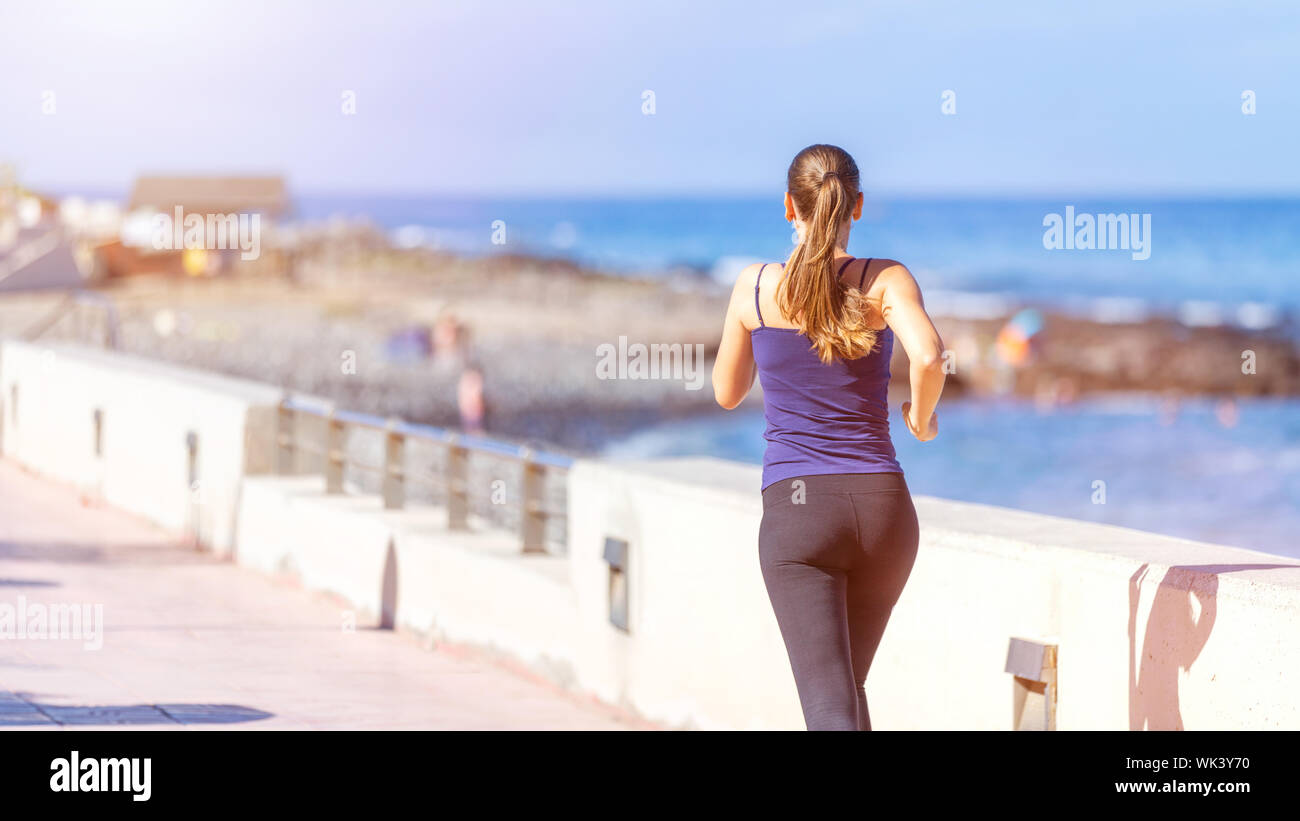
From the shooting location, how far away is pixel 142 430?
12.8 m

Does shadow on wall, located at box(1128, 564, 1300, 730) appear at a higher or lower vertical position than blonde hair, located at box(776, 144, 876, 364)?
lower

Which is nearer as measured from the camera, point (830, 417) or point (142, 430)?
point (830, 417)

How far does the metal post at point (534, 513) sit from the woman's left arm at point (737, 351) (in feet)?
14.4

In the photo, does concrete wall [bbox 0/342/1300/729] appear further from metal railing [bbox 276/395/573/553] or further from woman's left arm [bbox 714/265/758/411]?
woman's left arm [bbox 714/265/758/411]

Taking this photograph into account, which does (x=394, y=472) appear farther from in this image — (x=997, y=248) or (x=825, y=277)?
(x=997, y=248)

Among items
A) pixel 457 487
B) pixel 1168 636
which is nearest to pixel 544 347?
pixel 457 487

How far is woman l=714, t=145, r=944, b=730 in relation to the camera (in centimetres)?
398

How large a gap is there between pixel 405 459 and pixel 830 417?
5.88 m

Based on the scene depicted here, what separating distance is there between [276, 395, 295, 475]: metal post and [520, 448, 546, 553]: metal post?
286 cm

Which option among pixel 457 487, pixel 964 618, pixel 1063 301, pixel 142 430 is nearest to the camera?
pixel 964 618

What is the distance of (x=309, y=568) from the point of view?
33.6ft

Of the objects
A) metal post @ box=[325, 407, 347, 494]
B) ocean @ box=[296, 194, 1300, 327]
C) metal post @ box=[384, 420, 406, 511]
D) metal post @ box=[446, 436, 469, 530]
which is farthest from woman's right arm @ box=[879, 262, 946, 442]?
ocean @ box=[296, 194, 1300, 327]

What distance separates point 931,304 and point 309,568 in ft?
222
